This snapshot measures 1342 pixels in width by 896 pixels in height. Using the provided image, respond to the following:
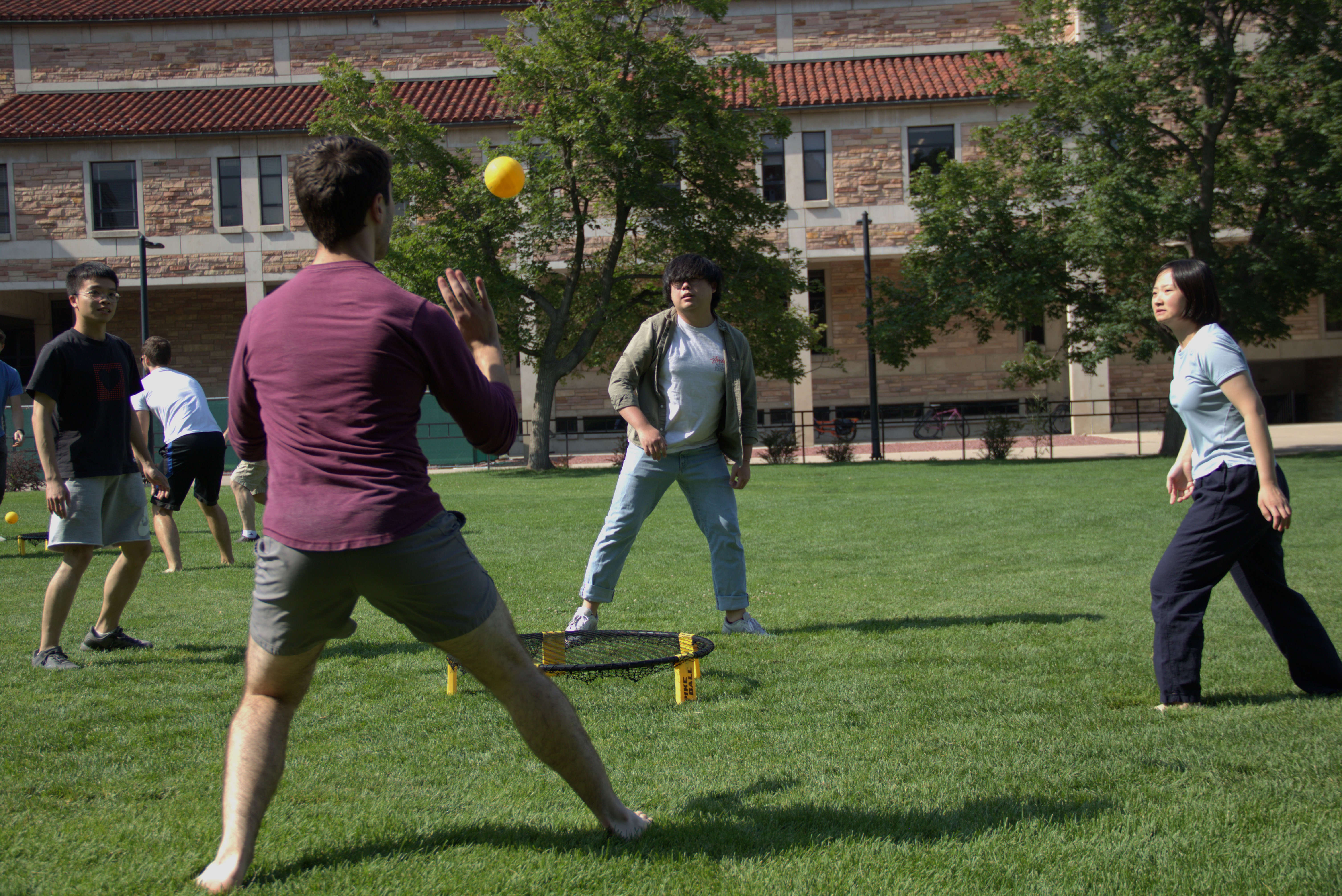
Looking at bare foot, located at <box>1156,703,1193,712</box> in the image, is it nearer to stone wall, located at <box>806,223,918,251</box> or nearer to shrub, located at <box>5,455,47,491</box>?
shrub, located at <box>5,455,47,491</box>

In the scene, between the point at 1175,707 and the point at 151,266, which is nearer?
the point at 1175,707

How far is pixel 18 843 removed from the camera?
124 inches

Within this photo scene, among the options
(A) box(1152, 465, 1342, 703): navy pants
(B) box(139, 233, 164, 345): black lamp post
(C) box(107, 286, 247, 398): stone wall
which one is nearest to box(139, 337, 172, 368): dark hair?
(A) box(1152, 465, 1342, 703): navy pants

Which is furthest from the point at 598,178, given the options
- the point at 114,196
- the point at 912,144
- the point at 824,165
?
the point at 114,196

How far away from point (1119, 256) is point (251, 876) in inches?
942

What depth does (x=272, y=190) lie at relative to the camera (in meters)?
33.1

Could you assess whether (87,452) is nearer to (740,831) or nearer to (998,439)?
(740,831)

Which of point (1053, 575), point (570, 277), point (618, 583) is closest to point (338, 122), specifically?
point (570, 277)

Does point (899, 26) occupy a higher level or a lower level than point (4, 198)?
higher

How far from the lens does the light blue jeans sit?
603 centimetres

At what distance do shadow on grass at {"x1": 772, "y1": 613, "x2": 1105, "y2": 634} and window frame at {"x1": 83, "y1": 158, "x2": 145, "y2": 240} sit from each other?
32380mm

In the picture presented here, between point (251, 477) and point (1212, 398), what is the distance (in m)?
8.97

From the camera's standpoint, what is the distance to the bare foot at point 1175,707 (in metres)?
4.47

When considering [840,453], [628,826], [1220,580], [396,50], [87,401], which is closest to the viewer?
[628,826]
